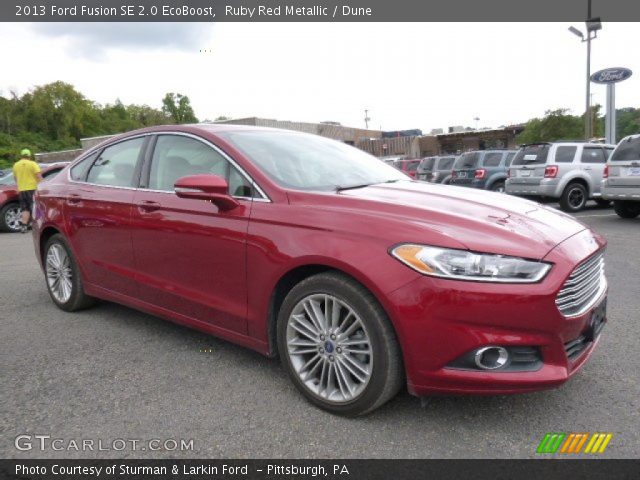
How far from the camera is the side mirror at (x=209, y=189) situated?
292 centimetres

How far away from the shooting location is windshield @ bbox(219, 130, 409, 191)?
318 centimetres

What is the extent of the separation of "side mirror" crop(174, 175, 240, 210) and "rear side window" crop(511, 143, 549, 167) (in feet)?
35.1

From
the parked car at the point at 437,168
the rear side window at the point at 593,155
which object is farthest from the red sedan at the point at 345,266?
the parked car at the point at 437,168

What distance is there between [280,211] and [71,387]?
1.66 metres

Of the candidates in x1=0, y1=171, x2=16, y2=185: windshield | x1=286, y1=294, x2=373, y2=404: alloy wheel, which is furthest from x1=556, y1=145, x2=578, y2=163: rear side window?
x1=0, y1=171, x2=16, y2=185: windshield

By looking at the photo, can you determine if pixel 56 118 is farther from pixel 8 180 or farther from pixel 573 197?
pixel 573 197

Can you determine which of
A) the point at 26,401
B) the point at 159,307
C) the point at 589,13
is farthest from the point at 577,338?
the point at 589,13

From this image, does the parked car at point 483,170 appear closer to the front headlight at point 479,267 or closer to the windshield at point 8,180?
the windshield at point 8,180

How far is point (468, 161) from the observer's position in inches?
593

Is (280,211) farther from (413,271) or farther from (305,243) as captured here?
(413,271)

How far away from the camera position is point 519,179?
12.3 metres
